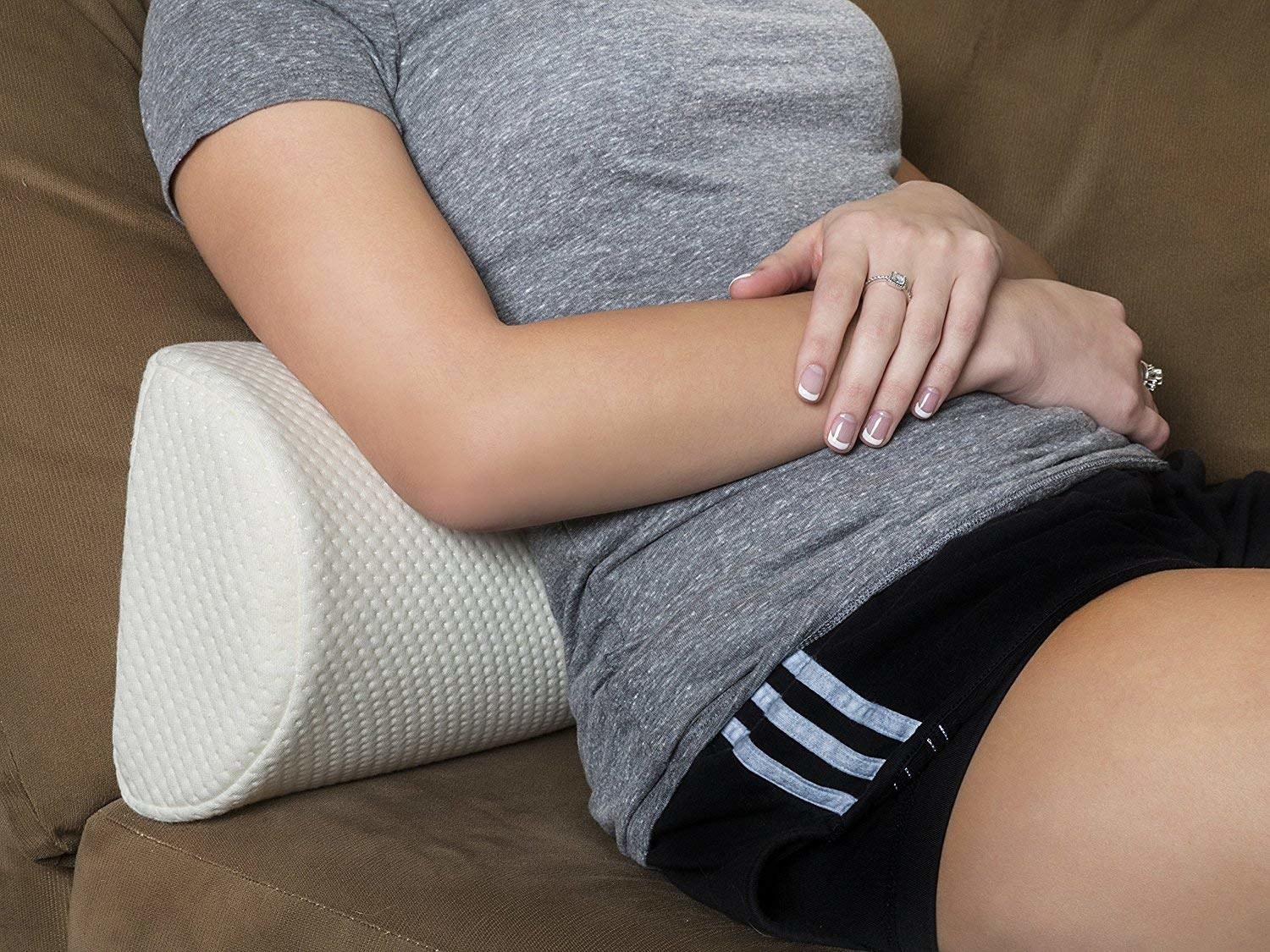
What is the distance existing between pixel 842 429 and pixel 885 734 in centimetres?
17

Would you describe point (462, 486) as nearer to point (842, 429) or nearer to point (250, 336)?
point (842, 429)

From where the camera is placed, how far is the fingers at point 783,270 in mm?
761

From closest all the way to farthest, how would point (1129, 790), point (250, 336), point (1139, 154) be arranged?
point (1129, 790) < point (250, 336) < point (1139, 154)

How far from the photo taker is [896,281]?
0.74m

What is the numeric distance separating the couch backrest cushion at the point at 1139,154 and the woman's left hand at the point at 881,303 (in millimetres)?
412

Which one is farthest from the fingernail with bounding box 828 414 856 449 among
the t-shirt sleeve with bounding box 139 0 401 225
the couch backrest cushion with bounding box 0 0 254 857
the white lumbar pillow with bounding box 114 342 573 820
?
the couch backrest cushion with bounding box 0 0 254 857

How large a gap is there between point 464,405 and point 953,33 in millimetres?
799

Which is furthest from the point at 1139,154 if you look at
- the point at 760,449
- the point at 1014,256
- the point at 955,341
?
the point at 760,449

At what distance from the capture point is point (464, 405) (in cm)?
68

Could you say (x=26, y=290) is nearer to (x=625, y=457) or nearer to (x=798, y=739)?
(x=625, y=457)

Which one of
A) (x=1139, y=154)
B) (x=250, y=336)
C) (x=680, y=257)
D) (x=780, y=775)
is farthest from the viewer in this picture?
(x=1139, y=154)

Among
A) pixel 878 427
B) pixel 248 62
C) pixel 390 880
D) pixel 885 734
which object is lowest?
pixel 390 880

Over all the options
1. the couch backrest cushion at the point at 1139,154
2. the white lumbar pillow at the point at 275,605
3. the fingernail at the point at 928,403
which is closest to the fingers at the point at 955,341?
the fingernail at the point at 928,403

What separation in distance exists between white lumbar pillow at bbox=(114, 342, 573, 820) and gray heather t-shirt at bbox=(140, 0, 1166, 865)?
0.07 meters
